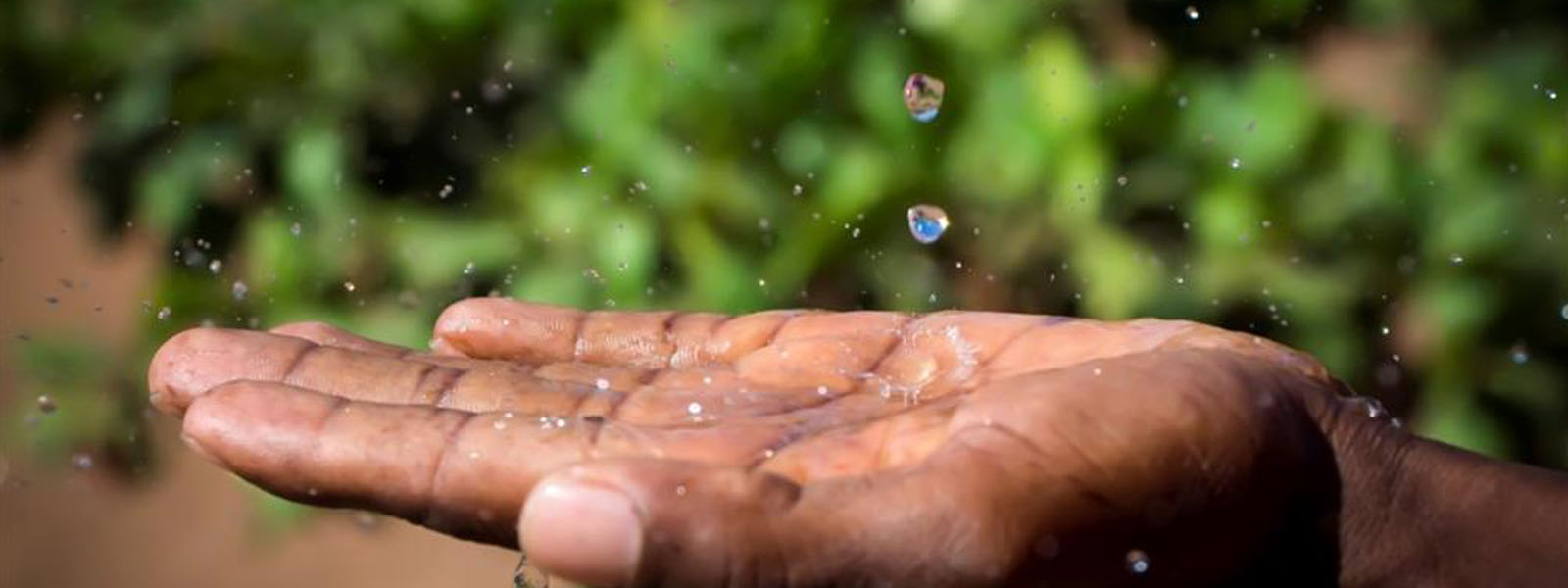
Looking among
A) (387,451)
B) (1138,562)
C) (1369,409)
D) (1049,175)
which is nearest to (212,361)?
(387,451)

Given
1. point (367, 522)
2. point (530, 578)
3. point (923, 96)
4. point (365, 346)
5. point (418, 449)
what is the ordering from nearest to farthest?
point (418, 449)
point (365, 346)
point (530, 578)
point (923, 96)
point (367, 522)

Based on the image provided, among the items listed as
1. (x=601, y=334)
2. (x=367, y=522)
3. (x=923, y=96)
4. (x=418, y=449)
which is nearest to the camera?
(x=418, y=449)

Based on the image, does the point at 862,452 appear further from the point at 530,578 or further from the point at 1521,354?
the point at 1521,354

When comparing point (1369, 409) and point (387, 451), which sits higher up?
point (387, 451)

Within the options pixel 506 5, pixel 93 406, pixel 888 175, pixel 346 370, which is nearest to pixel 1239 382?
pixel 346 370

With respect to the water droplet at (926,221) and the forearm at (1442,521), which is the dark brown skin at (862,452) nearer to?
the forearm at (1442,521)

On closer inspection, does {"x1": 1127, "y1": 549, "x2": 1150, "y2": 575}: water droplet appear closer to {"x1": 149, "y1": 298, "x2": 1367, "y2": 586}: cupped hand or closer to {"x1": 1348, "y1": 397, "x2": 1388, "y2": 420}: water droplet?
{"x1": 149, "y1": 298, "x2": 1367, "y2": 586}: cupped hand
